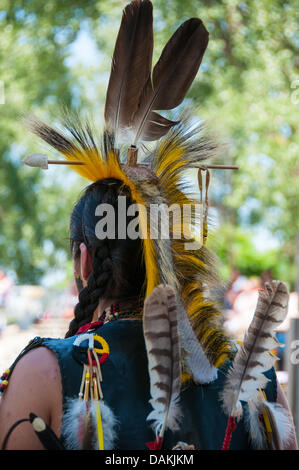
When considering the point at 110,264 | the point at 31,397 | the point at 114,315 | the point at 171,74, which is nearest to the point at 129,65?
the point at 171,74

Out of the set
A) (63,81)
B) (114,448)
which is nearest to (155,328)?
(114,448)

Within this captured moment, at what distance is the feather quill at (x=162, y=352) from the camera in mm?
1557

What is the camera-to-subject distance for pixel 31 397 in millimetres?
1537

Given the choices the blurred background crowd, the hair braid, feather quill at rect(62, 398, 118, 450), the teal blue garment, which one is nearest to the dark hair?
the hair braid

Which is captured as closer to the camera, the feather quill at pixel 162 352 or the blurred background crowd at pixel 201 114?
the feather quill at pixel 162 352

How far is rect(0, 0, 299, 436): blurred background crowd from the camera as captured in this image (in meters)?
8.72

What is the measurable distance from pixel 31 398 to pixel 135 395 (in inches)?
11.1

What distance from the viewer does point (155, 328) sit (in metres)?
1.56

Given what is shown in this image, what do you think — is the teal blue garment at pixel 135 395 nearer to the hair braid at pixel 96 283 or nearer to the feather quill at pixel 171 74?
the hair braid at pixel 96 283

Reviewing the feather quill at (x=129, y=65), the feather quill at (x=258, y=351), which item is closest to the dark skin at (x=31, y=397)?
the feather quill at (x=258, y=351)

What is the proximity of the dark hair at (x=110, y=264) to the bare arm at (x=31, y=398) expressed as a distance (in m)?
0.26

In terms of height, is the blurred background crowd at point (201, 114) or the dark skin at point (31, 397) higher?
the blurred background crowd at point (201, 114)
